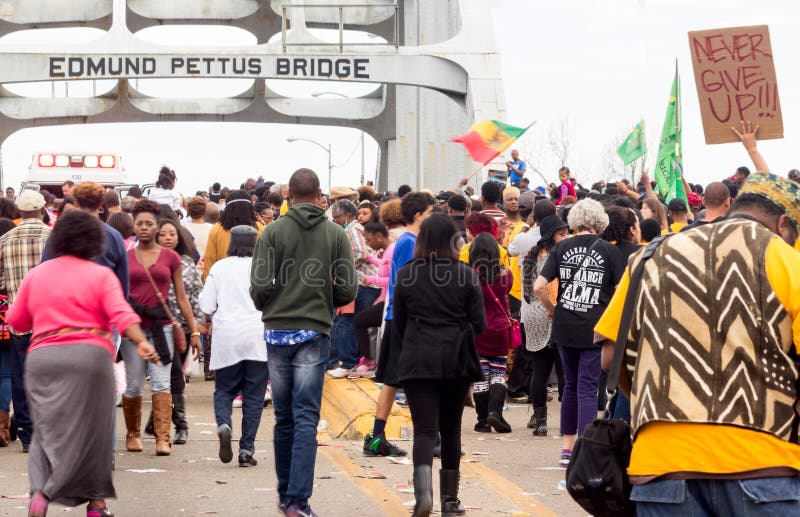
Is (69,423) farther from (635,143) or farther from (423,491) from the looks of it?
(635,143)

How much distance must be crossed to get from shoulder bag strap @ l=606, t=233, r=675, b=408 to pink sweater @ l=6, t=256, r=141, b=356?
3.31m

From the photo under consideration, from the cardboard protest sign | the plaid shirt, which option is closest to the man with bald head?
the cardboard protest sign

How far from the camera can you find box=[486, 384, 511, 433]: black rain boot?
11.2 meters

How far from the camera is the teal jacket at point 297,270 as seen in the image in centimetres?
777

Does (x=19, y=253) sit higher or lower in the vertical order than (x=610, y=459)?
higher

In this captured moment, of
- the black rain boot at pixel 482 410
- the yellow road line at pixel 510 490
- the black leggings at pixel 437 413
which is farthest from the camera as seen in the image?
the black rain boot at pixel 482 410

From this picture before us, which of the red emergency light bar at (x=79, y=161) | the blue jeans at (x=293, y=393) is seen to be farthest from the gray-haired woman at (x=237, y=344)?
the red emergency light bar at (x=79, y=161)

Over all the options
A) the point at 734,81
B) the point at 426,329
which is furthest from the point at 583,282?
the point at 426,329

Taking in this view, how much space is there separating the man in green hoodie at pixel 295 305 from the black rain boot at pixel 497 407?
362cm

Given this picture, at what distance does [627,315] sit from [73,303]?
3562 mm

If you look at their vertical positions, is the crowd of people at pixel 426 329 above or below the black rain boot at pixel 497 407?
above

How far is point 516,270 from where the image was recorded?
41.9ft

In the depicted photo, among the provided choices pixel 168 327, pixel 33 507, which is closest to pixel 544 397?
pixel 168 327

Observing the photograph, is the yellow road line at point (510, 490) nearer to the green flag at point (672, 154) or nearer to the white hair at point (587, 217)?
the white hair at point (587, 217)
